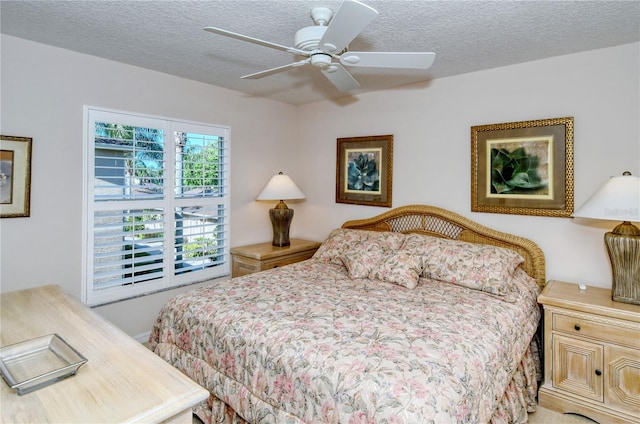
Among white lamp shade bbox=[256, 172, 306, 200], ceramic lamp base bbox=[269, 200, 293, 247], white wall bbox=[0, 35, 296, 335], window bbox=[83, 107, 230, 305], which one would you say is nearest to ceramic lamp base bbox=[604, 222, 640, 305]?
white lamp shade bbox=[256, 172, 306, 200]

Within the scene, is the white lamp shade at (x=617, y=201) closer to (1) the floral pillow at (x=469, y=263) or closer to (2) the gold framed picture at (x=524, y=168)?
(2) the gold framed picture at (x=524, y=168)

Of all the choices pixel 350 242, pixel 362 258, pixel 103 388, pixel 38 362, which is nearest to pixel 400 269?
pixel 362 258

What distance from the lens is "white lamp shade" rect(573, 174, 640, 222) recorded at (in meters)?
2.16

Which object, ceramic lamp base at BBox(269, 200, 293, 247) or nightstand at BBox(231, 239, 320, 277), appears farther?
ceramic lamp base at BBox(269, 200, 293, 247)

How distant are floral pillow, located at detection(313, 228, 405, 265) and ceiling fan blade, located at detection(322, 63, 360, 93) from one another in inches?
54.9

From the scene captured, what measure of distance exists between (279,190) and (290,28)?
1.94 metres

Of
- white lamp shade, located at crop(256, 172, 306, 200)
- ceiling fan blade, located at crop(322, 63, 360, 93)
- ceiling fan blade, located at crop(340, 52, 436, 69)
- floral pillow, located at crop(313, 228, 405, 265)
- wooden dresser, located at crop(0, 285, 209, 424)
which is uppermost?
ceiling fan blade, located at crop(322, 63, 360, 93)

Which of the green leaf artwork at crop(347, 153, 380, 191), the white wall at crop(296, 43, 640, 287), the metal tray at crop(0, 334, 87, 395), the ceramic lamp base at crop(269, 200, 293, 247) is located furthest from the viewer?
the ceramic lamp base at crop(269, 200, 293, 247)

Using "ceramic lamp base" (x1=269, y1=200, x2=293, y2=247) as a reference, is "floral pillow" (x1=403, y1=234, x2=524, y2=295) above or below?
below

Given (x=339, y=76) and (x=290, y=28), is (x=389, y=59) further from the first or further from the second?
(x=290, y=28)

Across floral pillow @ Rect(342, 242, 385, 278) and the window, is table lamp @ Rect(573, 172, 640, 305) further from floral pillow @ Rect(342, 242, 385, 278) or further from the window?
the window

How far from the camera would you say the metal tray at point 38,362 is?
3.67 feet

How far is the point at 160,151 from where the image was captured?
324 cm

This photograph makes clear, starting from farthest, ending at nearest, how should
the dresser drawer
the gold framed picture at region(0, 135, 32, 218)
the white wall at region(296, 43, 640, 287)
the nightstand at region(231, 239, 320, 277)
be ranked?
the nightstand at region(231, 239, 320, 277), the white wall at region(296, 43, 640, 287), the gold framed picture at region(0, 135, 32, 218), the dresser drawer
